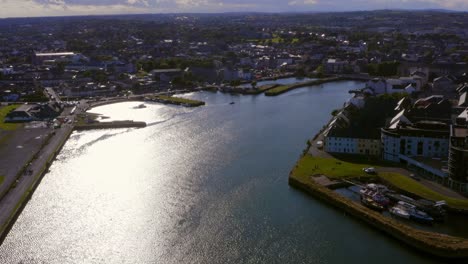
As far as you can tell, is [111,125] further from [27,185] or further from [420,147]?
[420,147]

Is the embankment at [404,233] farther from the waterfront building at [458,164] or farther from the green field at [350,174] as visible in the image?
the waterfront building at [458,164]

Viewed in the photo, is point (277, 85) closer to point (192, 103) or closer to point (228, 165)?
point (192, 103)

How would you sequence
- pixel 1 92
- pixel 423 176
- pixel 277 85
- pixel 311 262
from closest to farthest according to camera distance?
pixel 311 262 < pixel 423 176 < pixel 1 92 < pixel 277 85

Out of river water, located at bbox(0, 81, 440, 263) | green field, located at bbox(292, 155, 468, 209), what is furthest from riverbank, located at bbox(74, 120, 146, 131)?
green field, located at bbox(292, 155, 468, 209)

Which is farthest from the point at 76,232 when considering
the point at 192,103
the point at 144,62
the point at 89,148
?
the point at 144,62

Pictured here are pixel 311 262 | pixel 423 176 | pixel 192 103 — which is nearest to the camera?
pixel 311 262

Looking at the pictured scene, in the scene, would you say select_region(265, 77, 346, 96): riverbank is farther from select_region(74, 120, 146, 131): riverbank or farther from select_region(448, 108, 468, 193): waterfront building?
select_region(448, 108, 468, 193): waterfront building
